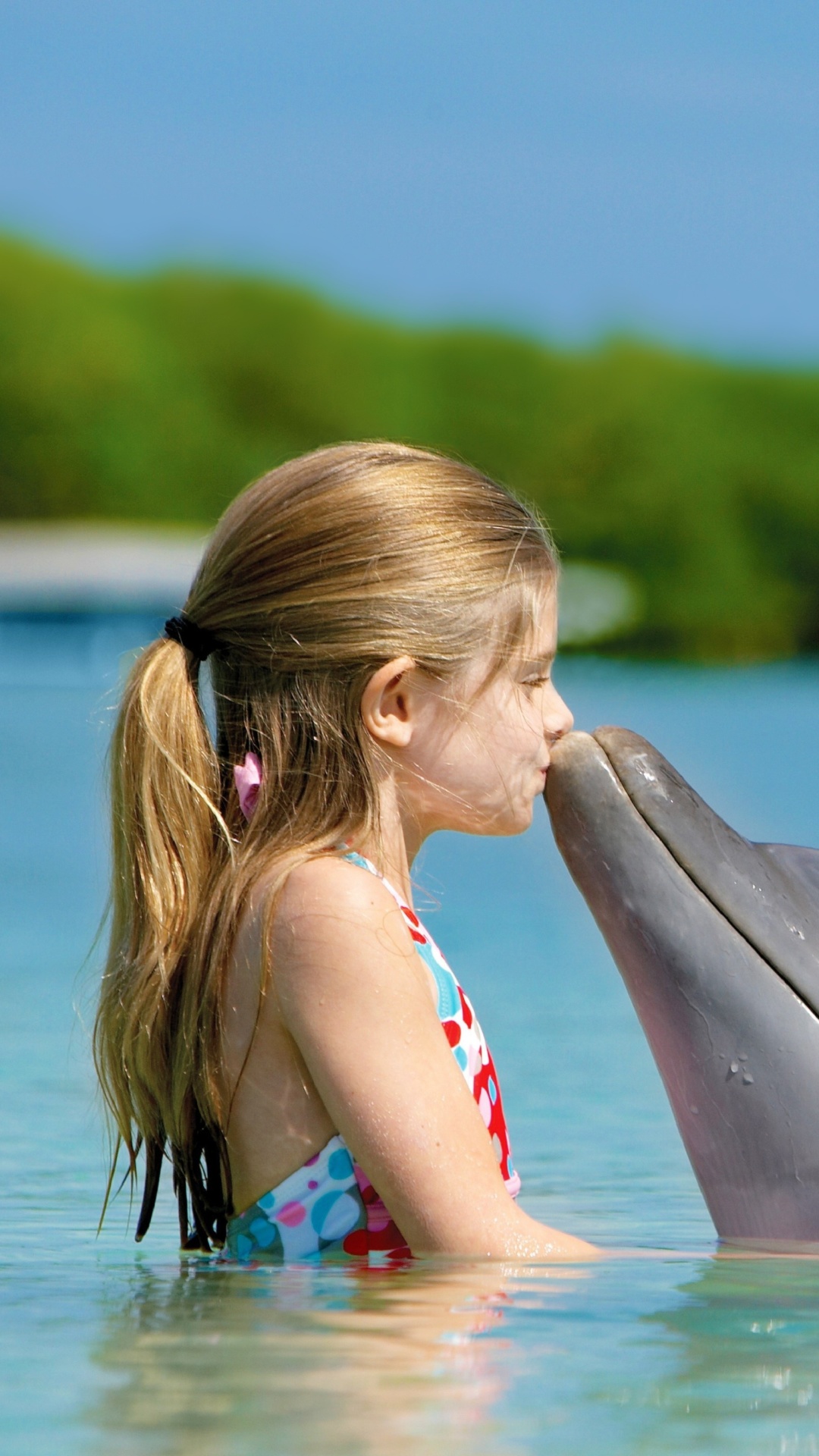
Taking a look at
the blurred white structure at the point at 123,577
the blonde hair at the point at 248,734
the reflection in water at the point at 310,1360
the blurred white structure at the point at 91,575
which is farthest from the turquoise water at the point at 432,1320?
the blurred white structure at the point at 91,575

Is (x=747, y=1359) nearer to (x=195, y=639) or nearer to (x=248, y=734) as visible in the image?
(x=248, y=734)

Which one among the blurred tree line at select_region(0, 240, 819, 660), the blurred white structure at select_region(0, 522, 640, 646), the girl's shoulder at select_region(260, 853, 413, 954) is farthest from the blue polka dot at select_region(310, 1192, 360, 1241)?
the blurred tree line at select_region(0, 240, 819, 660)

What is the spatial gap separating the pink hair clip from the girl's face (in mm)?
235

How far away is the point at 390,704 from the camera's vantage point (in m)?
3.32

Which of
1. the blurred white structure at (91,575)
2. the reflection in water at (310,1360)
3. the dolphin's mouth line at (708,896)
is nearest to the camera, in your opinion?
the reflection in water at (310,1360)

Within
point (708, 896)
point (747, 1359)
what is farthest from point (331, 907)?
point (747, 1359)

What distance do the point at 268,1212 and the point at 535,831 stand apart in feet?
37.1

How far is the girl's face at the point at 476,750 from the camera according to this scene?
10.9ft

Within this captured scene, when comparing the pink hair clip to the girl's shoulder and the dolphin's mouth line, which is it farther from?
the dolphin's mouth line

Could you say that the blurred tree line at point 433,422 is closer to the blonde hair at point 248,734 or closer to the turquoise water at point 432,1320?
the turquoise water at point 432,1320

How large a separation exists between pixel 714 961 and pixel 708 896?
0.12 m

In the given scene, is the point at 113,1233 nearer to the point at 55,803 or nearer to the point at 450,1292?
the point at 450,1292

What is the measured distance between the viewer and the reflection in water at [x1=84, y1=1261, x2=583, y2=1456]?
2.22 m

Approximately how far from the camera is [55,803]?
17.0m
